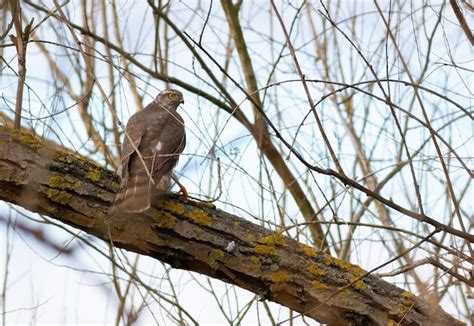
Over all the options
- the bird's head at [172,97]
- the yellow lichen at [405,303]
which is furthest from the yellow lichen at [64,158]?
the bird's head at [172,97]

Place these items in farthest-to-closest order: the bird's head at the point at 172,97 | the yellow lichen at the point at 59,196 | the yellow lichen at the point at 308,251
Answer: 1. the bird's head at the point at 172,97
2. the yellow lichen at the point at 308,251
3. the yellow lichen at the point at 59,196

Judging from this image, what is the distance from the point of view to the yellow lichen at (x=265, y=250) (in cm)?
386

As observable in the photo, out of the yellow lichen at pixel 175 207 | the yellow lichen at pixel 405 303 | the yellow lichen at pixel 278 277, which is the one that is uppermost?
the yellow lichen at pixel 175 207

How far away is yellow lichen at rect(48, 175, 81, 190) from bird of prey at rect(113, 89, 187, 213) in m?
0.24

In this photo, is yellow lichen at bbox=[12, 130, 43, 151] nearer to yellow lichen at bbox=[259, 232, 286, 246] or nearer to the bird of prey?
the bird of prey

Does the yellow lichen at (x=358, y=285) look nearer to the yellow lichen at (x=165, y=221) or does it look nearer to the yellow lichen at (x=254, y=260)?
the yellow lichen at (x=254, y=260)

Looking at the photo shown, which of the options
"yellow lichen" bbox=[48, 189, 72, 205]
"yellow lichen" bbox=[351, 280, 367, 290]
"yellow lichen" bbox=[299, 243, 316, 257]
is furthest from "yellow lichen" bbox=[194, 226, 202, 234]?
"yellow lichen" bbox=[351, 280, 367, 290]

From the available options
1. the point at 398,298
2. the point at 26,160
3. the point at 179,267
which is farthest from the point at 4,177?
the point at 398,298

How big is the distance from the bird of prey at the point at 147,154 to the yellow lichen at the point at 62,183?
0.24m

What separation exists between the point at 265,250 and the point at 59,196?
3.64 ft

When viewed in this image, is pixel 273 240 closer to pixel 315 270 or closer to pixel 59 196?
pixel 315 270

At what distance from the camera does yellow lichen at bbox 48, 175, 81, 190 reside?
3.74 metres

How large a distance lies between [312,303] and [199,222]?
0.73 meters

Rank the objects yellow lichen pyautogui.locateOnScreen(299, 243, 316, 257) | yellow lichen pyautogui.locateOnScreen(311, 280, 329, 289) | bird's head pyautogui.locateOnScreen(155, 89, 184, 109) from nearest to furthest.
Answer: yellow lichen pyautogui.locateOnScreen(311, 280, 329, 289) → yellow lichen pyautogui.locateOnScreen(299, 243, 316, 257) → bird's head pyautogui.locateOnScreen(155, 89, 184, 109)
